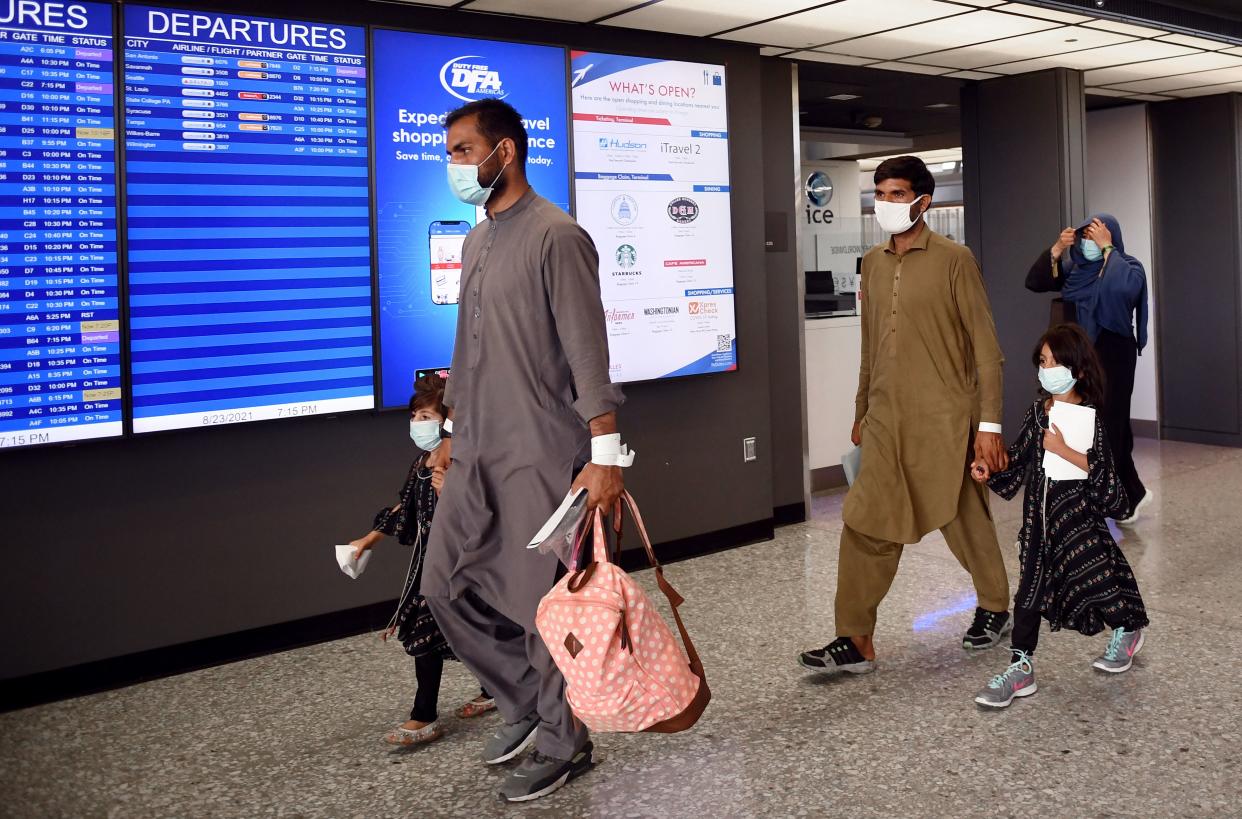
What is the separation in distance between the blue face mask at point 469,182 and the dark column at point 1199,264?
277 inches

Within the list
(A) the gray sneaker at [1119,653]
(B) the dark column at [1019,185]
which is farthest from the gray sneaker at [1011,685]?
(B) the dark column at [1019,185]

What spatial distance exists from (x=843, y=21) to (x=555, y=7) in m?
1.41

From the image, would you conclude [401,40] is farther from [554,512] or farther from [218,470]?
[554,512]

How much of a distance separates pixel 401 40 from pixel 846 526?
2.45 m

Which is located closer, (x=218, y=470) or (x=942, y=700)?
(x=942, y=700)

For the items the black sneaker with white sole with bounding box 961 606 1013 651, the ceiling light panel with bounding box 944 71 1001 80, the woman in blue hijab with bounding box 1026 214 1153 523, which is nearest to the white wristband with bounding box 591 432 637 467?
the black sneaker with white sole with bounding box 961 606 1013 651

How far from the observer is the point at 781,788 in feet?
9.45

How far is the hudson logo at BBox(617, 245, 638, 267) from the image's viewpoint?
510 centimetres

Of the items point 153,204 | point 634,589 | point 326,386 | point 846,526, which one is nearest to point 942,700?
point 846,526

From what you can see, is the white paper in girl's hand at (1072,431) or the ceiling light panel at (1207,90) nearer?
the white paper in girl's hand at (1072,431)

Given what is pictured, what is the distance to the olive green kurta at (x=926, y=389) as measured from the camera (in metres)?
3.57

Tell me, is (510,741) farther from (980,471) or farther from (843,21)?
(843,21)

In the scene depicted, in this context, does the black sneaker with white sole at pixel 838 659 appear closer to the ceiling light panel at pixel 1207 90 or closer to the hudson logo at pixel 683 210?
the hudson logo at pixel 683 210

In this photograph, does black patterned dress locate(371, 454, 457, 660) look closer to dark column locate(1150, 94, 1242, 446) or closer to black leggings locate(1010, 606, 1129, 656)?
black leggings locate(1010, 606, 1129, 656)
